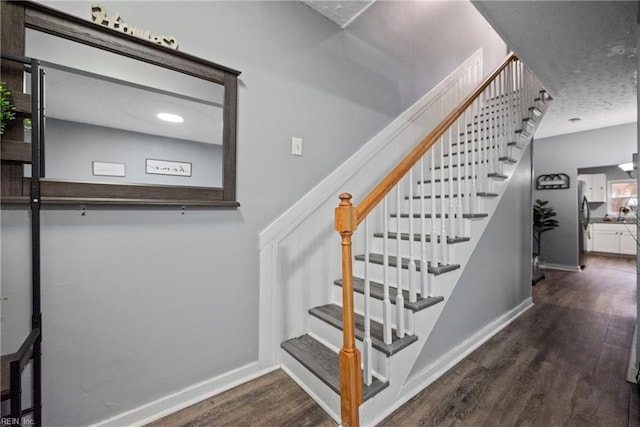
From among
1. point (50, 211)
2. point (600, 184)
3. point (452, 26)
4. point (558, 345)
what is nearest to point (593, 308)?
point (558, 345)

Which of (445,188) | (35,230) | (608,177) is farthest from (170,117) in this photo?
(608,177)

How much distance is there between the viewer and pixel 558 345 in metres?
→ 2.11

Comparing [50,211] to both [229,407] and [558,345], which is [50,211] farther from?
[558,345]

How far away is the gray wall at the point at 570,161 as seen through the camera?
4328mm

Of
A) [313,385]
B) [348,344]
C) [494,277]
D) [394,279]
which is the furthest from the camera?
[494,277]

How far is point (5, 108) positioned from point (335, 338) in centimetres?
181

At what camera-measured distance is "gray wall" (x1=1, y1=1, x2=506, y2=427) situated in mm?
1159

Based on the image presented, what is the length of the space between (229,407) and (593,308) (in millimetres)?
3632

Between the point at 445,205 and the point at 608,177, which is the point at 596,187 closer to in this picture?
the point at 608,177

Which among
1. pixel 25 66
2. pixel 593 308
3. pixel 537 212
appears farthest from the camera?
pixel 537 212

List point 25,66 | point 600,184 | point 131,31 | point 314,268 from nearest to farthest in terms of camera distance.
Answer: point 25,66
point 131,31
point 314,268
point 600,184

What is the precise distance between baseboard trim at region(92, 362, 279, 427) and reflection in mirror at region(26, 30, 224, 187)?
108cm

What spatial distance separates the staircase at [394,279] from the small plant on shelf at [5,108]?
49.6 inches

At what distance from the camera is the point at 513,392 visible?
1.58m
